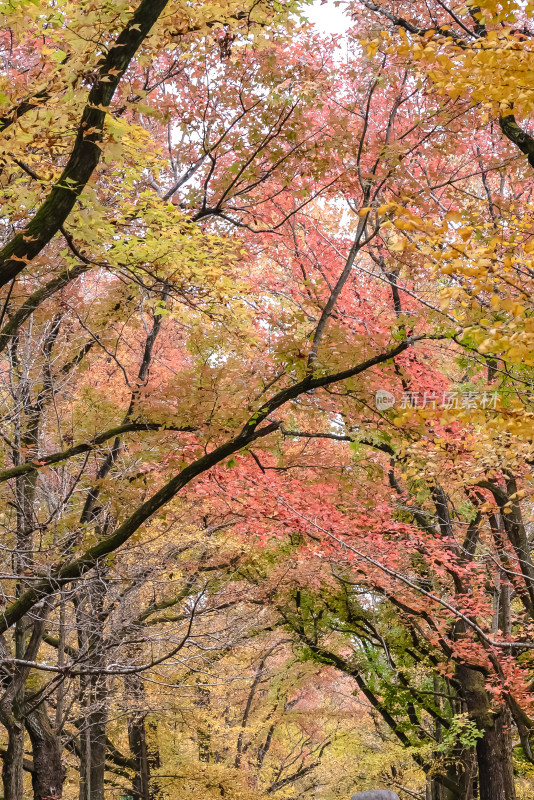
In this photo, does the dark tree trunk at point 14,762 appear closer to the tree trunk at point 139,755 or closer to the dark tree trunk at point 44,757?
the dark tree trunk at point 44,757

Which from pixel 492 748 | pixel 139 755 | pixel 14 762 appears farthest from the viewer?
pixel 139 755

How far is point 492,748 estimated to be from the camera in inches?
404

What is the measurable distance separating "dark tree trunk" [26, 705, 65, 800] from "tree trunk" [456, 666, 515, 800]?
6310mm

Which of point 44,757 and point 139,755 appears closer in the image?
point 44,757

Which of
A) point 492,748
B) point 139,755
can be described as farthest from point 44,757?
point 492,748

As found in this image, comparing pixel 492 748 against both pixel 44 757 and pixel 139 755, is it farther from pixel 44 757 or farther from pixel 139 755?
pixel 139 755

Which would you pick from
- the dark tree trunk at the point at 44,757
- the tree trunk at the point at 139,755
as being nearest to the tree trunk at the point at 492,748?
the dark tree trunk at the point at 44,757

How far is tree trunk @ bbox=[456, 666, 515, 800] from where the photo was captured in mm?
9969

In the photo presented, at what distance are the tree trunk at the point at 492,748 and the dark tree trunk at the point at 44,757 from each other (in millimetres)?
6310

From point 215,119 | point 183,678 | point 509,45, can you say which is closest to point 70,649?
point 183,678

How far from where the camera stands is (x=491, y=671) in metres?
9.94

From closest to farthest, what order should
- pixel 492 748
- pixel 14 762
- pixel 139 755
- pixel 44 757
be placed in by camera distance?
pixel 14 762 → pixel 44 757 → pixel 492 748 → pixel 139 755

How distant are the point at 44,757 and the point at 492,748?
6.77 metres

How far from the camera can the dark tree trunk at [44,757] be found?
30.5 feet
